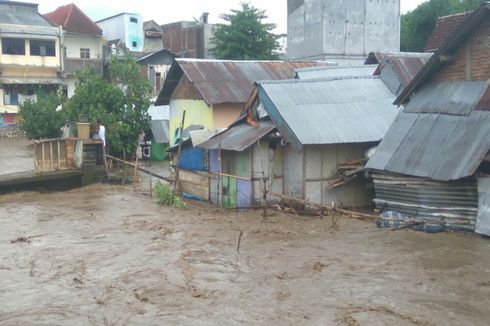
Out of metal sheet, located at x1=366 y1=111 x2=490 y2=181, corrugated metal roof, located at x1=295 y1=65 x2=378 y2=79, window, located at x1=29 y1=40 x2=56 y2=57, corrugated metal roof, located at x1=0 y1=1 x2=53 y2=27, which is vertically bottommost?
metal sheet, located at x1=366 y1=111 x2=490 y2=181

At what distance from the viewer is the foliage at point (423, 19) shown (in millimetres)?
35062

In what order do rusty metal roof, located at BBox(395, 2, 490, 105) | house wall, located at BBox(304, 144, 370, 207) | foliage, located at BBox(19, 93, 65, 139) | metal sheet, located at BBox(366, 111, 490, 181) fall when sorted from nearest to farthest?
metal sheet, located at BBox(366, 111, 490, 181) < rusty metal roof, located at BBox(395, 2, 490, 105) < house wall, located at BBox(304, 144, 370, 207) < foliage, located at BBox(19, 93, 65, 139)

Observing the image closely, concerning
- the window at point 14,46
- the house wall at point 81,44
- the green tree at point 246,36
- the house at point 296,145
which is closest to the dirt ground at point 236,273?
the house at point 296,145

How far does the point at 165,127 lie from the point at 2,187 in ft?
30.9

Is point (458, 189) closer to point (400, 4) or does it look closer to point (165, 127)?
point (165, 127)

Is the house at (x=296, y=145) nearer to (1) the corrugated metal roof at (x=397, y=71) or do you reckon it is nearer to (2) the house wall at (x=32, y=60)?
(1) the corrugated metal roof at (x=397, y=71)

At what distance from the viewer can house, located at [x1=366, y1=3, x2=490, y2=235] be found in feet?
37.3

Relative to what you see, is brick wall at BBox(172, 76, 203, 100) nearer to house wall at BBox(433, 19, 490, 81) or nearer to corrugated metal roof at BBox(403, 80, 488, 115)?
corrugated metal roof at BBox(403, 80, 488, 115)

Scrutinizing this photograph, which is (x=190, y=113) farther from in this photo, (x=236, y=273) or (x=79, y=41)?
(x=79, y=41)

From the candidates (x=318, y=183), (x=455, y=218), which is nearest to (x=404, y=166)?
(x=455, y=218)

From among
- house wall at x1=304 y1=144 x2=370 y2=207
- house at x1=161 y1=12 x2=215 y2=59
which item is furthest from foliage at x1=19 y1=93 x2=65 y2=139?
house at x1=161 y1=12 x2=215 y2=59

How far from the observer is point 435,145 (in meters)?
12.3

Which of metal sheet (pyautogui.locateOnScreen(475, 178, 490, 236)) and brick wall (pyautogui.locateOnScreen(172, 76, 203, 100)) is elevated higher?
brick wall (pyautogui.locateOnScreen(172, 76, 203, 100))

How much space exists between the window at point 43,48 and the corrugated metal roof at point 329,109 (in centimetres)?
2665
